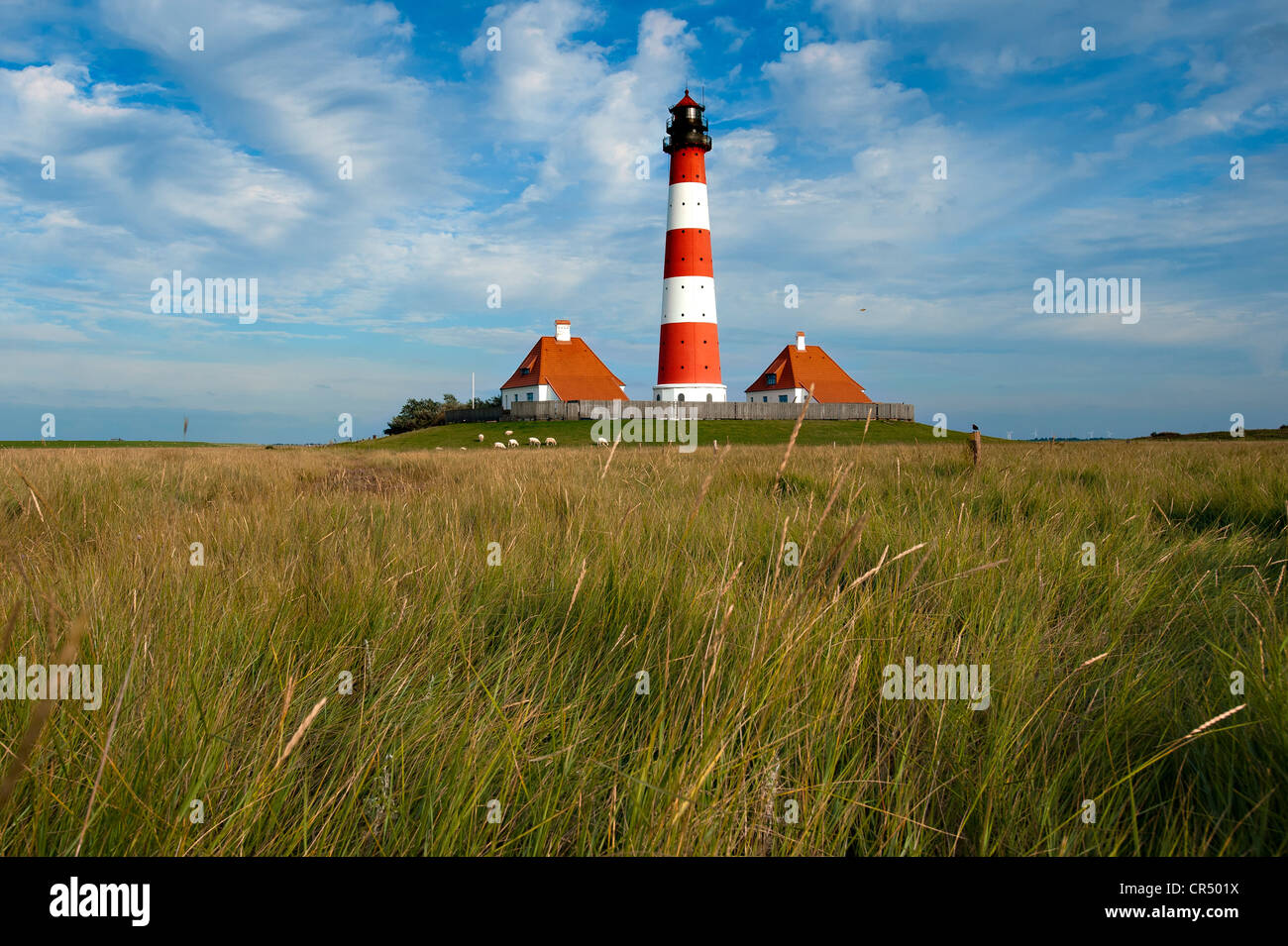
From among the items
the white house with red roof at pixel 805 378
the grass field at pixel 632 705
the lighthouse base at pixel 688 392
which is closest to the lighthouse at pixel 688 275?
the lighthouse base at pixel 688 392

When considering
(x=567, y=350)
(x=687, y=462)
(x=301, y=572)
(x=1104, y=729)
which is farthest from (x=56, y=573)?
(x=567, y=350)

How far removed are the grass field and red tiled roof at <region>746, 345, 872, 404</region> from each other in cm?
4969

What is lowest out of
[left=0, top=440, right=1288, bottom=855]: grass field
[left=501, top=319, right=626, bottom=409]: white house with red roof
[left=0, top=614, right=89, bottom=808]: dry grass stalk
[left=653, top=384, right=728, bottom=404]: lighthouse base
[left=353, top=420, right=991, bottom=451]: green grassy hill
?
[left=0, top=440, right=1288, bottom=855]: grass field

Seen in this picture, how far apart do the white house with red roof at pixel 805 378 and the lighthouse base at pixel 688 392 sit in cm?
1324

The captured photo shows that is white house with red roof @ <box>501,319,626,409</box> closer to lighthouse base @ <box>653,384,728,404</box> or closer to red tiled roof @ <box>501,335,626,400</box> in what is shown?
red tiled roof @ <box>501,335,626,400</box>

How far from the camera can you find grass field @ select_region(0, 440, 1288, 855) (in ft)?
4.08

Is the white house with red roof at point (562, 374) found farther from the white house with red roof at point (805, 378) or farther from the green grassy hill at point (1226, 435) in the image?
the green grassy hill at point (1226, 435)

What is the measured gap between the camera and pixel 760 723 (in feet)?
4.89

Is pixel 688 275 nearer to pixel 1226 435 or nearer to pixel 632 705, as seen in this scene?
pixel 1226 435

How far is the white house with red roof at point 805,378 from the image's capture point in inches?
2040

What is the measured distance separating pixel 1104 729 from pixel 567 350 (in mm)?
50551

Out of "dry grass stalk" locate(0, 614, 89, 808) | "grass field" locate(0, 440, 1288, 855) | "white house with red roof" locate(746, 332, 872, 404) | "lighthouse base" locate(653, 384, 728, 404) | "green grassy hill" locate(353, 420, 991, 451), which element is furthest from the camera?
"white house with red roof" locate(746, 332, 872, 404)

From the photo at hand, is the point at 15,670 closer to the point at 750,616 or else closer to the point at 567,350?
the point at 750,616

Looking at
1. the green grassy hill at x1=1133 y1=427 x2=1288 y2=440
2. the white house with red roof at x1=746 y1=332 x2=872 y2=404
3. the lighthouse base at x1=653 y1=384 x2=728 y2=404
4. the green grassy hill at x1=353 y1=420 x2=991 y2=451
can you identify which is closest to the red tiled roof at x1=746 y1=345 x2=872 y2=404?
the white house with red roof at x1=746 y1=332 x2=872 y2=404
